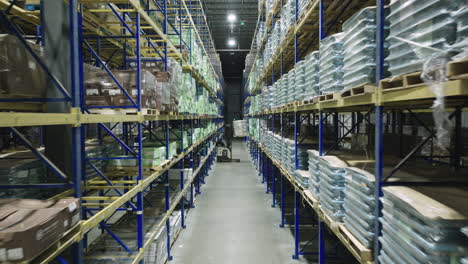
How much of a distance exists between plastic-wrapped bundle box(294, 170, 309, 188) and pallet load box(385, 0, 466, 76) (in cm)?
310

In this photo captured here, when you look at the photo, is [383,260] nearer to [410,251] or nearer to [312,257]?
[410,251]

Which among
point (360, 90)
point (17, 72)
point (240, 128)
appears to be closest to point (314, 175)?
point (360, 90)

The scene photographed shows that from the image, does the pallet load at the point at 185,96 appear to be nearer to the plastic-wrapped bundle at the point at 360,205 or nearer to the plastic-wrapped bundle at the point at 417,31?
the plastic-wrapped bundle at the point at 360,205

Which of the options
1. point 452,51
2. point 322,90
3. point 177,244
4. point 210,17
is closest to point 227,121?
point 210,17

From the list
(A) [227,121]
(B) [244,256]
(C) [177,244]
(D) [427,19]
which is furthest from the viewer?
(A) [227,121]

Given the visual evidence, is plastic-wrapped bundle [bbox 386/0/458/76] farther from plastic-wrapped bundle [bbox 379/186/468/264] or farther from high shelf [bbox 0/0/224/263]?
high shelf [bbox 0/0/224/263]

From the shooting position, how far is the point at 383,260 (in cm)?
239

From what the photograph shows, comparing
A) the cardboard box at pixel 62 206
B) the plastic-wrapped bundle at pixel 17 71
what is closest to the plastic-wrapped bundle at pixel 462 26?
the cardboard box at pixel 62 206

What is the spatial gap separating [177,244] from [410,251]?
18.8 feet

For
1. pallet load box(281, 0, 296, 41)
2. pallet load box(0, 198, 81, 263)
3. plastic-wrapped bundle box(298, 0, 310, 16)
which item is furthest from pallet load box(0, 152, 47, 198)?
pallet load box(281, 0, 296, 41)

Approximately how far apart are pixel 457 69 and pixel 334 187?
223 cm

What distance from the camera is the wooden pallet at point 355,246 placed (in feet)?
8.72

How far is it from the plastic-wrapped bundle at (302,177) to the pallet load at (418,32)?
310cm

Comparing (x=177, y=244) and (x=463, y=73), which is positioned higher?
(x=463, y=73)
